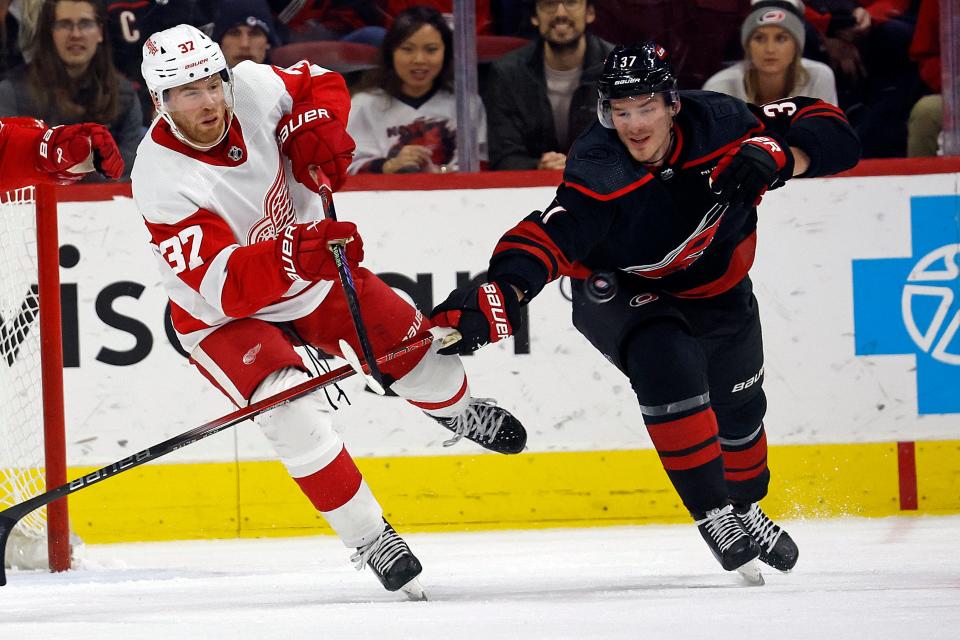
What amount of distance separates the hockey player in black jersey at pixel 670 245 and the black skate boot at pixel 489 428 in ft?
1.01

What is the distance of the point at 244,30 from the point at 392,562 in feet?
6.06

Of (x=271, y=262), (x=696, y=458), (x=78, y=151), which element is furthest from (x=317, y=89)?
(x=696, y=458)

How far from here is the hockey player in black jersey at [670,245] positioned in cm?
277

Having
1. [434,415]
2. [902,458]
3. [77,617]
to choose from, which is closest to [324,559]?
[434,415]

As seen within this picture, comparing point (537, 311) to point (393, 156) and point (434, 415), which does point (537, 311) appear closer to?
point (393, 156)

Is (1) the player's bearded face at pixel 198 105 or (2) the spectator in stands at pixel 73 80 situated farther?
(2) the spectator in stands at pixel 73 80

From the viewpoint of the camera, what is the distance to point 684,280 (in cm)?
302

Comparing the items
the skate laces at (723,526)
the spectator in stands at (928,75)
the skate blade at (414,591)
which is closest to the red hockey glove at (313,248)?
the skate blade at (414,591)

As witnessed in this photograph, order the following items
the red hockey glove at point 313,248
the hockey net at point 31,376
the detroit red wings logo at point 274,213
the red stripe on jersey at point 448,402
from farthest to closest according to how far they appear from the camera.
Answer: the hockey net at point 31,376 < the red stripe on jersey at point 448,402 < the detroit red wings logo at point 274,213 < the red hockey glove at point 313,248

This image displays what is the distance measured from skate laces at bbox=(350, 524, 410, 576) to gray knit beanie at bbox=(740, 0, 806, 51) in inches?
76.1

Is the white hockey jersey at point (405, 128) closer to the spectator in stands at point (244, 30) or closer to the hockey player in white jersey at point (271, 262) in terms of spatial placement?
the spectator in stands at point (244, 30)

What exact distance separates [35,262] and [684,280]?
1.95 m

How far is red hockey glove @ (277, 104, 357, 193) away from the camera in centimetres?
303

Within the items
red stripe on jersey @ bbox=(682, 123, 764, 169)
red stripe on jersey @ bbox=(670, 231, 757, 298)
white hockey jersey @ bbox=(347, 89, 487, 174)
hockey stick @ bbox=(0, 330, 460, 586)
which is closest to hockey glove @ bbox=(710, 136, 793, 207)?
red stripe on jersey @ bbox=(682, 123, 764, 169)
